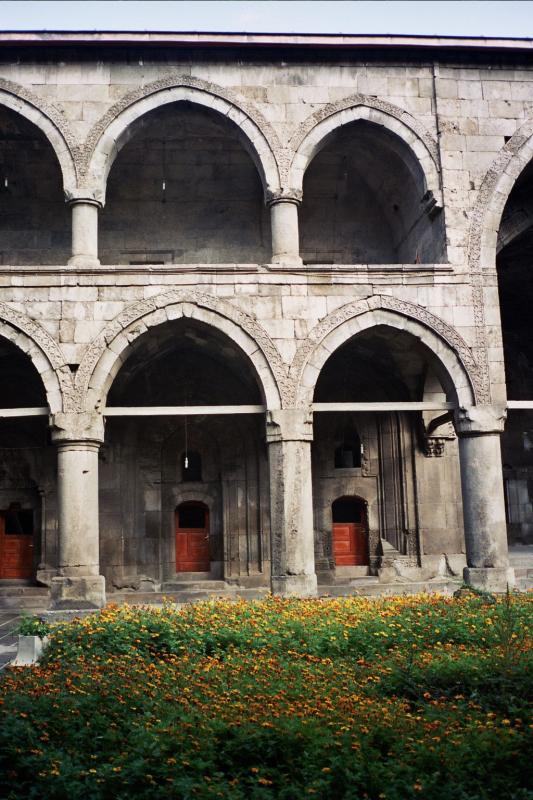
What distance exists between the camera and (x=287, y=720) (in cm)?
567

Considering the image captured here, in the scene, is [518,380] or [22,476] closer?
[22,476]

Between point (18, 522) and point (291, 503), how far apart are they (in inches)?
287

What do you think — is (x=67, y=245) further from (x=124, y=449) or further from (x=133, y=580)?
(x=133, y=580)

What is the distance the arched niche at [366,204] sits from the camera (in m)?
13.6

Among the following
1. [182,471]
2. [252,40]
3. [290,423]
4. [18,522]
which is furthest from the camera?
[182,471]

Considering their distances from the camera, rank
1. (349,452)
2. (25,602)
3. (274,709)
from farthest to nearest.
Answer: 1. (349,452)
2. (25,602)
3. (274,709)

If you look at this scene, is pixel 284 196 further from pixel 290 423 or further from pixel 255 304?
pixel 290 423

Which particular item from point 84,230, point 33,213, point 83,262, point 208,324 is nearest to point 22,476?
point 33,213

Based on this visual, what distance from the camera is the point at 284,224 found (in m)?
12.9

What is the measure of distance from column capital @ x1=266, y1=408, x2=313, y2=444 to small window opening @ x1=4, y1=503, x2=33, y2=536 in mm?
6939

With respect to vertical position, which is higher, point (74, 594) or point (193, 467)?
point (193, 467)

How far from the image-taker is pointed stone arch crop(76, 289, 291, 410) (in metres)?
12.1

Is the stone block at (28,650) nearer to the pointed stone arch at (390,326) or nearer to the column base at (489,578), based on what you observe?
the pointed stone arch at (390,326)

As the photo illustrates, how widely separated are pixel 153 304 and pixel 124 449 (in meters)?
4.73
